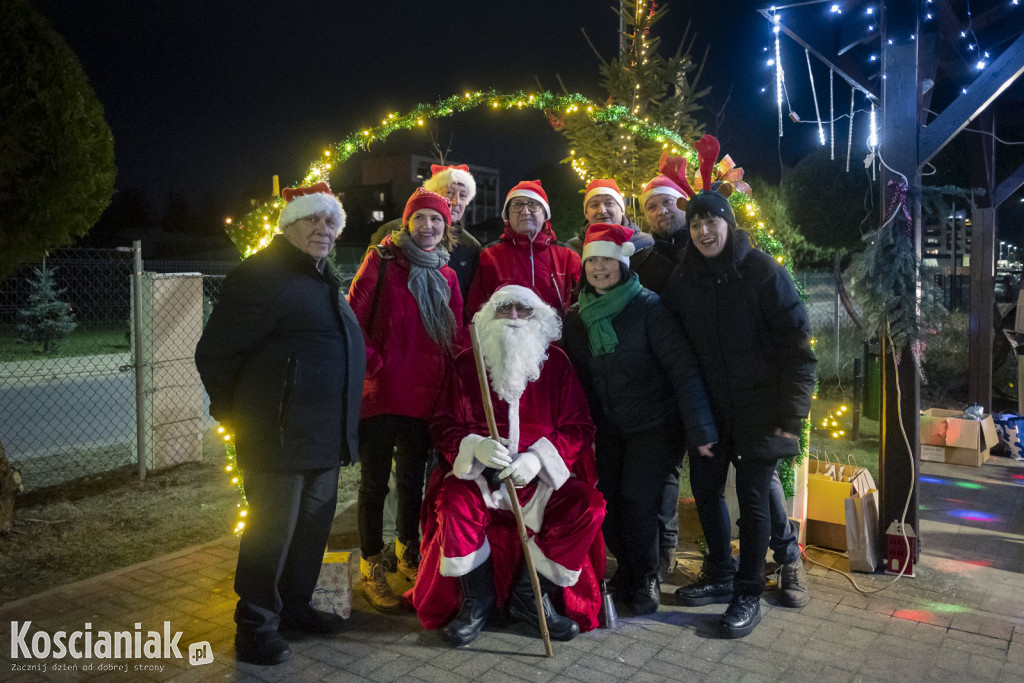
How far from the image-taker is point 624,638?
12.7ft

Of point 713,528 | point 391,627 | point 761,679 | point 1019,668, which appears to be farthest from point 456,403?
point 1019,668

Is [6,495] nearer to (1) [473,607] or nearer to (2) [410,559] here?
(2) [410,559]

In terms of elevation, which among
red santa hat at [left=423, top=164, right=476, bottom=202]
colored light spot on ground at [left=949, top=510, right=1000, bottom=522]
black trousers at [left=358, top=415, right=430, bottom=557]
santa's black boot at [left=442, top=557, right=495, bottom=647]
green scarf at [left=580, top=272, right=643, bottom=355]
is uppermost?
red santa hat at [left=423, top=164, right=476, bottom=202]

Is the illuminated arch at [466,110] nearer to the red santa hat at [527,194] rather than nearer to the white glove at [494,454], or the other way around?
the red santa hat at [527,194]

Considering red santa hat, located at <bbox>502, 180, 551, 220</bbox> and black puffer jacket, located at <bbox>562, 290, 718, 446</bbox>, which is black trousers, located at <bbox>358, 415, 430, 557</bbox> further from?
red santa hat, located at <bbox>502, 180, 551, 220</bbox>

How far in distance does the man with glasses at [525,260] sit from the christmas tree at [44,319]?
52.5ft

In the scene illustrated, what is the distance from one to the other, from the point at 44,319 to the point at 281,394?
17133 millimetres

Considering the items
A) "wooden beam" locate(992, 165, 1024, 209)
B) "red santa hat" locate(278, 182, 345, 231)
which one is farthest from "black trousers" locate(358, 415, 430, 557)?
"wooden beam" locate(992, 165, 1024, 209)

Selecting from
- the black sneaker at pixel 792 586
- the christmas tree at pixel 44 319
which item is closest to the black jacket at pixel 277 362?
the black sneaker at pixel 792 586

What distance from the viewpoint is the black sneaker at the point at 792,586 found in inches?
168

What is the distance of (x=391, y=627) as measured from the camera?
4.01m

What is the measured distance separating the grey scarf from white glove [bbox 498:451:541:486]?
2.86ft

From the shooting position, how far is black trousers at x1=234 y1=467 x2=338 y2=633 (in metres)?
3.63

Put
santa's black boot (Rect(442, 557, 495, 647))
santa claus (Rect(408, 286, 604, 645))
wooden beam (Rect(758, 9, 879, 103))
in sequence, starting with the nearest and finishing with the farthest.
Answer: santa's black boot (Rect(442, 557, 495, 647)), santa claus (Rect(408, 286, 604, 645)), wooden beam (Rect(758, 9, 879, 103))
